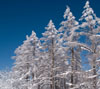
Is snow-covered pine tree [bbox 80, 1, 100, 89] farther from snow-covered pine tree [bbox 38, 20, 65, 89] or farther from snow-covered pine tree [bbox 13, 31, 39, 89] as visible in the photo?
snow-covered pine tree [bbox 13, 31, 39, 89]

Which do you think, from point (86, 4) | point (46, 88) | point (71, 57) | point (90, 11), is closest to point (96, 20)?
point (90, 11)

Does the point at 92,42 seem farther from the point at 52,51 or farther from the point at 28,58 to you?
the point at 28,58

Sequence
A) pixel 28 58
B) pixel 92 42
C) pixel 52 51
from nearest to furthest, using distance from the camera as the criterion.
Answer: pixel 92 42, pixel 52 51, pixel 28 58

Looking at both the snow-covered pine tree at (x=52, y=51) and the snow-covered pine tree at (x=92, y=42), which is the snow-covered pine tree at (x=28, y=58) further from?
the snow-covered pine tree at (x=92, y=42)

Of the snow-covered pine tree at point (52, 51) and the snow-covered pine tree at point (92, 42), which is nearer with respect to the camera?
the snow-covered pine tree at point (92, 42)

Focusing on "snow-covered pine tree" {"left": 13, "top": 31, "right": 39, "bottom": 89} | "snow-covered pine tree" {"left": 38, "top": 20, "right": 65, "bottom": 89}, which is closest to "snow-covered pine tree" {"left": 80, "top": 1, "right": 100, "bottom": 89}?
"snow-covered pine tree" {"left": 38, "top": 20, "right": 65, "bottom": 89}

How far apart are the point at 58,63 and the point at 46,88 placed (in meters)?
5.77

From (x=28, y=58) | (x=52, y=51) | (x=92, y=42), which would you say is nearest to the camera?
(x=92, y=42)

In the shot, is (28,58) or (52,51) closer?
(52,51)

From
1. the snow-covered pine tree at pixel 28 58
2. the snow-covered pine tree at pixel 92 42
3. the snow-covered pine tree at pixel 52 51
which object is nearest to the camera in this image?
the snow-covered pine tree at pixel 92 42

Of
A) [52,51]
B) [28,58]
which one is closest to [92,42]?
[52,51]

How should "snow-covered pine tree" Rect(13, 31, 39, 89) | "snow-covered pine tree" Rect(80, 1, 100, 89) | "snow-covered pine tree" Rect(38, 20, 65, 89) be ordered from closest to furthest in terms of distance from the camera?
"snow-covered pine tree" Rect(80, 1, 100, 89)
"snow-covered pine tree" Rect(38, 20, 65, 89)
"snow-covered pine tree" Rect(13, 31, 39, 89)

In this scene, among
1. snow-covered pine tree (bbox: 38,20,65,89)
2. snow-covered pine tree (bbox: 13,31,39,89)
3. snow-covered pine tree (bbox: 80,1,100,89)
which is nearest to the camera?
snow-covered pine tree (bbox: 80,1,100,89)

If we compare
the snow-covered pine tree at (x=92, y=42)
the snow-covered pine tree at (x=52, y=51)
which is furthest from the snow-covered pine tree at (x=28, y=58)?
the snow-covered pine tree at (x=92, y=42)
